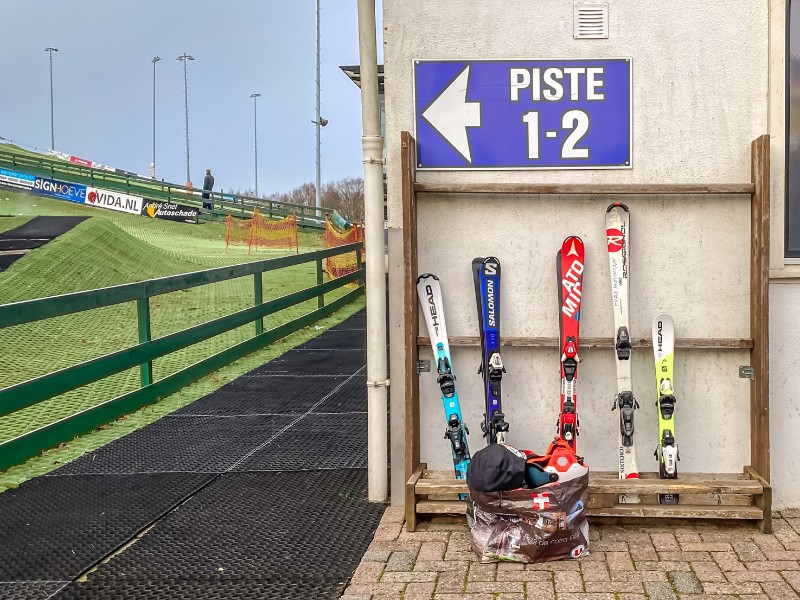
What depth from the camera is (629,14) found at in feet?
14.3

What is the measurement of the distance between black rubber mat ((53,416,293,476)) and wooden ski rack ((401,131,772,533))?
5.70 ft

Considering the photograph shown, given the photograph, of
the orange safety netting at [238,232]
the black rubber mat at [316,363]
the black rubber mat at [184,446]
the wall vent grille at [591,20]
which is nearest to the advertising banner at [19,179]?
the orange safety netting at [238,232]

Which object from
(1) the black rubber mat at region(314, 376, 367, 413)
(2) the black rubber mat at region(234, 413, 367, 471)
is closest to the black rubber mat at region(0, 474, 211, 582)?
(2) the black rubber mat at region(234, 413, 367, 471)

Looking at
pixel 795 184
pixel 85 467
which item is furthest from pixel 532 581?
pixel 85 467

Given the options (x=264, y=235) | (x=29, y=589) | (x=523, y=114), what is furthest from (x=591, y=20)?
(x=264, y=235)

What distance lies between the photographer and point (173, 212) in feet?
129

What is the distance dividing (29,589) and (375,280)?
7.58 ft

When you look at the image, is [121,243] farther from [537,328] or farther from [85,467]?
[537,328]

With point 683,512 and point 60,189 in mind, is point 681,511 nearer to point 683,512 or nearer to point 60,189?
point 683,512

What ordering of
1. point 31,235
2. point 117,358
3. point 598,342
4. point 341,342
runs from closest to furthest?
point 598,342, point 117,358, point 341,342, point 31,235

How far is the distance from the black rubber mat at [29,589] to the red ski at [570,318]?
251 centimetres

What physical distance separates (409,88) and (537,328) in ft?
4.74

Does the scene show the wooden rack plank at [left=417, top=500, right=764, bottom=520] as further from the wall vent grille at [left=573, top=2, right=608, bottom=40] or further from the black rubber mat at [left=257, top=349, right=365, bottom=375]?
the black rubber mat at [left=257, top=349, right=365, bottom=375]

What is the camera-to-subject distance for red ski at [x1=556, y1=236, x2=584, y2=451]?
14.3ft
